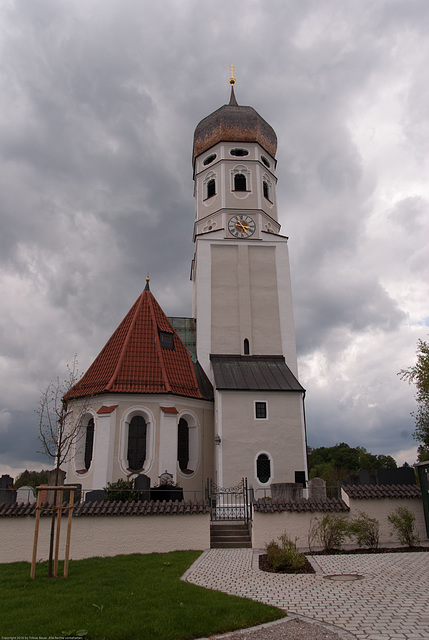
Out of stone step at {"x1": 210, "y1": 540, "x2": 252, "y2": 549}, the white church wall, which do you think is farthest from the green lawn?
the white church wall

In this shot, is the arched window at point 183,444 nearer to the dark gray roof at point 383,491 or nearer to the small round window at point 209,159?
the dark gray roof at point 383,491

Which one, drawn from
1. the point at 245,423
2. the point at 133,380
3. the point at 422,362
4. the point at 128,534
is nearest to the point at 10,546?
the point at 128,534

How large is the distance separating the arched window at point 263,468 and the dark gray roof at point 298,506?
8223mm

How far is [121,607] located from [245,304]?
896 inches

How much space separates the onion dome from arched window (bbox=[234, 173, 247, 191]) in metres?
2.78

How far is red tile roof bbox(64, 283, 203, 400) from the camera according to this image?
23422 mm

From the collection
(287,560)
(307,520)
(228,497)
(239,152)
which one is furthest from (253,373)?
(239,152)

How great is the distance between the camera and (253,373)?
26.1 metres

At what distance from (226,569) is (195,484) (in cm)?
1272

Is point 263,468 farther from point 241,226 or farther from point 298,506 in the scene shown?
point 241,226

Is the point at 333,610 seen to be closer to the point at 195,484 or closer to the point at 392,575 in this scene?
→ the point at 392,575

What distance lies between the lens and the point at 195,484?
76.4 feet

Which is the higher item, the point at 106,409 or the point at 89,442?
the point at 106,409

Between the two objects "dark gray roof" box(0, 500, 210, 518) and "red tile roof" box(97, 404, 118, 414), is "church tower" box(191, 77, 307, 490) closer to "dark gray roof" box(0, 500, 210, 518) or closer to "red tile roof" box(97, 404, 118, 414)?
"red tile roof" box(97, 404, 118, 414)
